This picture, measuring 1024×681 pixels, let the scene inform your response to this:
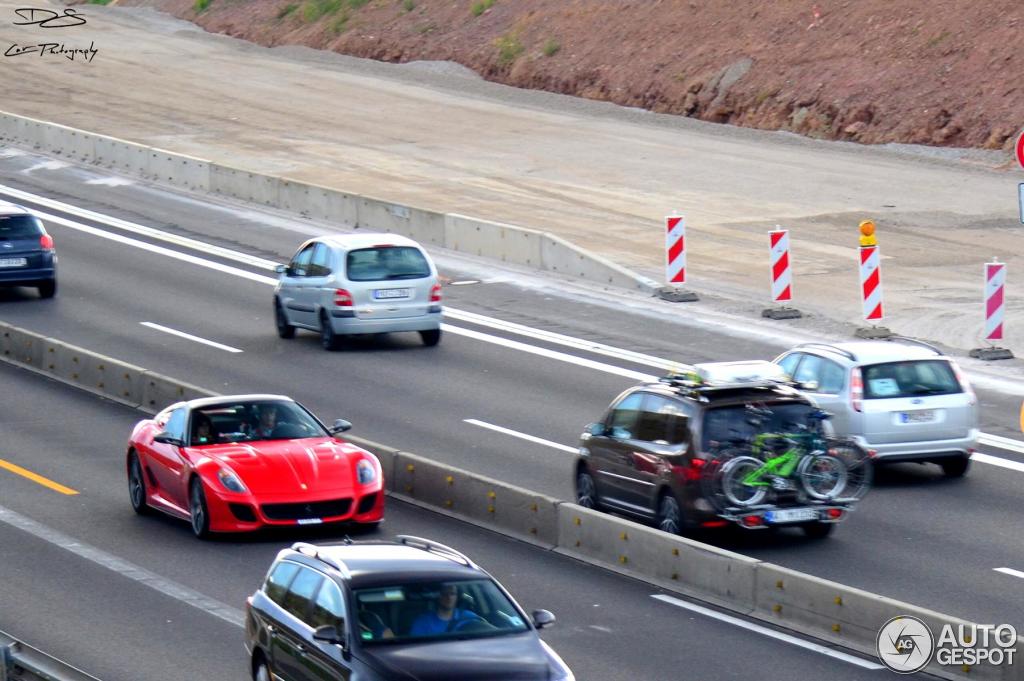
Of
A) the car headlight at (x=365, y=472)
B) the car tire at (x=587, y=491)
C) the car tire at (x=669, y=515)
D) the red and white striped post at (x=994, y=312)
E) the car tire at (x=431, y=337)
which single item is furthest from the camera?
the car tire at (x=431, y=337)

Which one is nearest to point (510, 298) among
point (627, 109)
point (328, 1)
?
point (627, 109)

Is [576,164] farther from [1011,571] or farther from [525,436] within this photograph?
[1011,571]

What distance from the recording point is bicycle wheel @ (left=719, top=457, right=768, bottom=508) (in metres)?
15.4

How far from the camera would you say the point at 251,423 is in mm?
17078

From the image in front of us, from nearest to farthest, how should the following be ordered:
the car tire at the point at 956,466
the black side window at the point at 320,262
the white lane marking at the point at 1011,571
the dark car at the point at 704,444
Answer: the white lane marking at the point at 1011,571 → the dark car at the point at 704,444 → the car tire at the point at 956,466 → the black side window at the point at 320,262

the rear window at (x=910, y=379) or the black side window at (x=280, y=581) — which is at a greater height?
the black side window at (x=280, y=581)

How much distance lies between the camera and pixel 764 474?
15422mm

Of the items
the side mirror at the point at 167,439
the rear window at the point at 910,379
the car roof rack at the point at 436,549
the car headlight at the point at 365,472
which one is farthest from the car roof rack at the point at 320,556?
the rear window at the point at 910,379

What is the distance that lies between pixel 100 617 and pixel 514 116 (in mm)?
43349

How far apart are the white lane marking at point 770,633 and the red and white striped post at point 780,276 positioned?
1469 centimetres

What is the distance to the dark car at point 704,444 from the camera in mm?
15484

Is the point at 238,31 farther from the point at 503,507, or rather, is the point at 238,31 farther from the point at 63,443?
the point at 503,507

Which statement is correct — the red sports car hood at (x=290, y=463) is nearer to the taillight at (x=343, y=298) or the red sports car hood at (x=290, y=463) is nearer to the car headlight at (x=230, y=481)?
the car headlight at (x=230, y=481)

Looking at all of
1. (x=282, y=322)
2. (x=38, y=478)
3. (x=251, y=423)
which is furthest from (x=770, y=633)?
(x=282, y=322)
